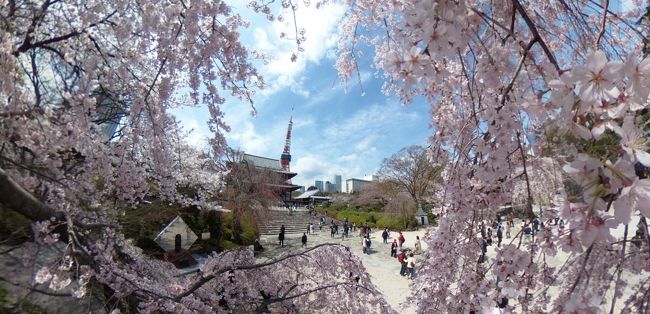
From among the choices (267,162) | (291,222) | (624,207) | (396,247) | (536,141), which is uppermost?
(267,162)

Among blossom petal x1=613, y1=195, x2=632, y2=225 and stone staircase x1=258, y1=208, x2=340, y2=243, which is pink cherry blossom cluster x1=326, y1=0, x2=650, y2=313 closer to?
blossom petal x1=613, y1=195, x2=632, y2=225

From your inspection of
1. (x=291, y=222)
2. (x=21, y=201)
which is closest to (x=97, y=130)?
(x=21, y=201)

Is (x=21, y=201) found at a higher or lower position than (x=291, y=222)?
higher

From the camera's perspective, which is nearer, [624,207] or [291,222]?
[624,207]

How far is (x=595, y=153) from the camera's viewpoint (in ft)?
2.95

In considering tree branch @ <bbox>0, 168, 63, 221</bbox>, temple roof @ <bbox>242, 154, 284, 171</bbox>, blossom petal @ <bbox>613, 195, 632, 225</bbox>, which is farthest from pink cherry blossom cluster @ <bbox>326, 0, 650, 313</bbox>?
temple roof @ <bbox>242, 154, 284, 171</bbox>

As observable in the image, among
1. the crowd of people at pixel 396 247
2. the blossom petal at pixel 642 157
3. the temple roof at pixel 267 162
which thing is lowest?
the crowd of people at pixel 396 247

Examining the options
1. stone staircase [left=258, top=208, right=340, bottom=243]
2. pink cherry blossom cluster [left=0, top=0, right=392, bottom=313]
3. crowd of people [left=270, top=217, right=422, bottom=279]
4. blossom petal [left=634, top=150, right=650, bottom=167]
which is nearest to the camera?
blossom petal [left=634, top=150, right=650, bottom=167]

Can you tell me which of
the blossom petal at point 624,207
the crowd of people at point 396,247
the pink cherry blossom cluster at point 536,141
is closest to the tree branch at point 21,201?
the pink cherry blossom cluster at point 536,141

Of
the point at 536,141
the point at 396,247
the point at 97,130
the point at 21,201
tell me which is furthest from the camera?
the point at 396,247

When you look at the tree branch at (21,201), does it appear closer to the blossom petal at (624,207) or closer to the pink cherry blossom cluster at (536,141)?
the pink cherry blossom cluster at (536,141)

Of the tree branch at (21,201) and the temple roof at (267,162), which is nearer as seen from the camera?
the tree branch at (21,201)

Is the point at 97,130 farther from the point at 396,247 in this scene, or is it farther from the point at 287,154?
the point at 287,154

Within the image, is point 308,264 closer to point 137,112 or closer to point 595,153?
point 137,112
